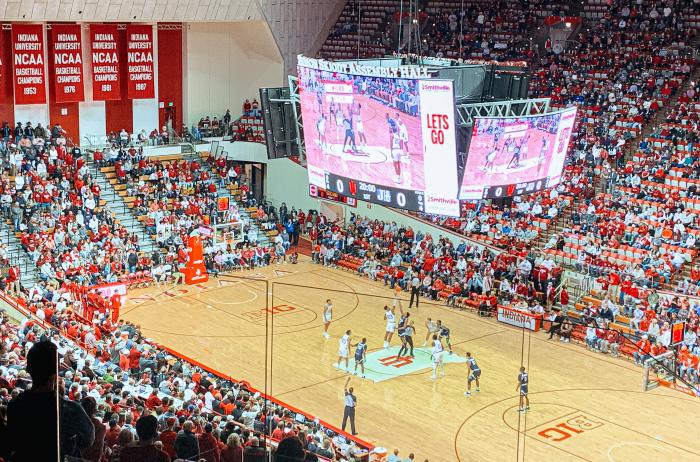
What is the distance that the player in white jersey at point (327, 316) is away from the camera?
1766cm

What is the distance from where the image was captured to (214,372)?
800 inches

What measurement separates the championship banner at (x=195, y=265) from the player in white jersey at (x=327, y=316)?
36.6 ft

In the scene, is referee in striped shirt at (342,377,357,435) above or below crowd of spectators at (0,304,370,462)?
below

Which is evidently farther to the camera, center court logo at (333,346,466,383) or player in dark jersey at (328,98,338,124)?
player in dark jersey at (328,98,338,124)

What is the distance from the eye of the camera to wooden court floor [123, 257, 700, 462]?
40.1 feet

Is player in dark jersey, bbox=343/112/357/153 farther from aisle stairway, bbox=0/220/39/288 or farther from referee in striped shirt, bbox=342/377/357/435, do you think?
aisle stairway, bbox=0/220/39/288

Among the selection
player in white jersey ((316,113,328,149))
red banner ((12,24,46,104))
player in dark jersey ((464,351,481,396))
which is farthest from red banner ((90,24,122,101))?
player in dark jersey ((464,351,481,396))

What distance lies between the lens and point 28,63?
116 feet

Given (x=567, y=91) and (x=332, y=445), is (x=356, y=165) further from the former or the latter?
(x=567, y=91)

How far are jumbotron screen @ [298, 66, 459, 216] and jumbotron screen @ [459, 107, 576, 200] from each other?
0.50 m

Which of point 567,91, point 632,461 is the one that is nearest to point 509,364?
point 632,461

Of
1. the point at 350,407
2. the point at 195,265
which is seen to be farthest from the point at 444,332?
the point at 195,265

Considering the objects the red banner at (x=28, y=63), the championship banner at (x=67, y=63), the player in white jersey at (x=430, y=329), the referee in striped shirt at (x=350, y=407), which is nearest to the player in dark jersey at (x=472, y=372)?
the player in white jersey at (x=430, y=329)

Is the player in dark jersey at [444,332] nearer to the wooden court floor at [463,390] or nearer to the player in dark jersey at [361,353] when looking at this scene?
the wooden court floor at [463,390]
